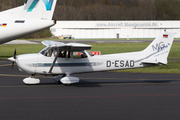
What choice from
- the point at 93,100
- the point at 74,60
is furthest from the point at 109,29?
the point at 93,100

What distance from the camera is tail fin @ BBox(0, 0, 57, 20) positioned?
22.3 metres

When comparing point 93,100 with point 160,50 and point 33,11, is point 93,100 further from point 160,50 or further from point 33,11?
point 33,11

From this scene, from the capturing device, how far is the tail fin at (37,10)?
22.3 m

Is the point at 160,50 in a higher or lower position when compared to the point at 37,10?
lower

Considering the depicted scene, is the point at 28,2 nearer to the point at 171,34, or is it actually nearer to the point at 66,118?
the point at 171,34

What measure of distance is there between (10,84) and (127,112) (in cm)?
689

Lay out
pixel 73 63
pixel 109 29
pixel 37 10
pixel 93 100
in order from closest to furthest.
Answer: pixel 93 100 < pixel 73 63 < pixel 37 10 < pixel 109 29

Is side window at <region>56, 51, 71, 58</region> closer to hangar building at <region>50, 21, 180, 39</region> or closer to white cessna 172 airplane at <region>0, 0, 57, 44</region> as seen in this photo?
white cessna 172 airplane at <region>0, 0, 57, 44</region>

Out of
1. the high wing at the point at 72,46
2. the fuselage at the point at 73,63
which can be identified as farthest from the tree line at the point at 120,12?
the high wing at the point at 72,46

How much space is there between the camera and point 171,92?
1109 cm

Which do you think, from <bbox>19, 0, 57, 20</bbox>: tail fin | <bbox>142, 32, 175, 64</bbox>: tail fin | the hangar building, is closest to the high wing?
<bbox>142, 32, 175, 64</bbox>: tail fin

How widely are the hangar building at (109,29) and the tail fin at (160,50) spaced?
69.6 m

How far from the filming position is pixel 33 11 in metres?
22.3

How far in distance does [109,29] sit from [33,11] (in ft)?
206
